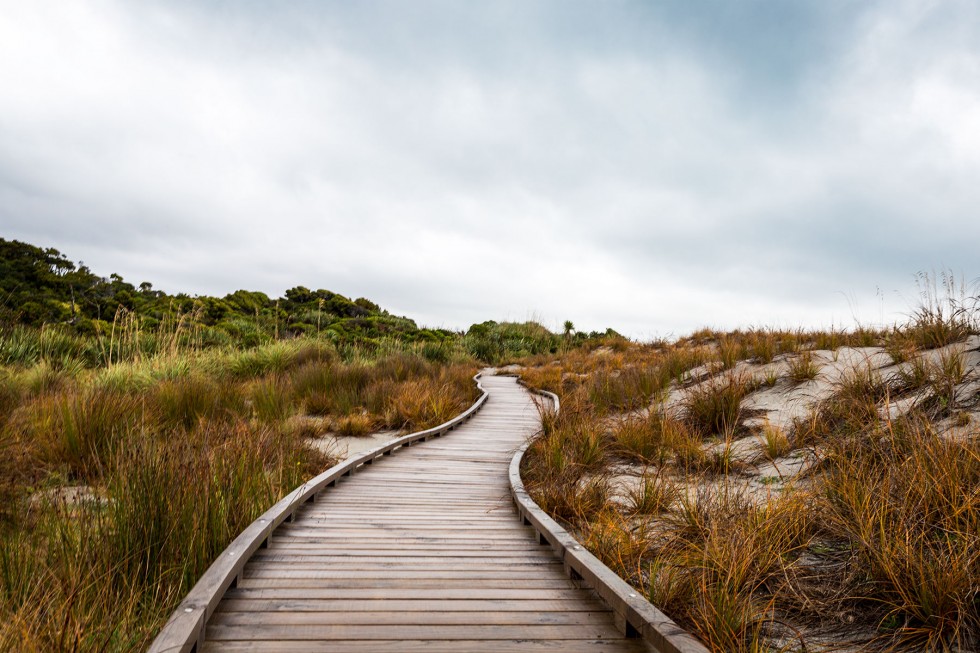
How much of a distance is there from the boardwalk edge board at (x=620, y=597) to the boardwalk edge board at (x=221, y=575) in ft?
5.92

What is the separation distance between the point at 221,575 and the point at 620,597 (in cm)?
194

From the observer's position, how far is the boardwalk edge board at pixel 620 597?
229 cm

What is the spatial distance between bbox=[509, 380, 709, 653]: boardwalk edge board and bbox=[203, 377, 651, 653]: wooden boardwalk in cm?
7

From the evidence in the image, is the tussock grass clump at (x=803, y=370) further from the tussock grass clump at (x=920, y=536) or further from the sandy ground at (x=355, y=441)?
the sandy ground at (x=355, y=441)

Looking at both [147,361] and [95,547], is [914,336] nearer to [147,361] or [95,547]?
[95,547]

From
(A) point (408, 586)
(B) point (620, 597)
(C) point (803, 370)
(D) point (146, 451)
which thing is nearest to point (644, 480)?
(B) point (620, 597)

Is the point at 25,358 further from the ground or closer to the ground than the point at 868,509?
further from the ground

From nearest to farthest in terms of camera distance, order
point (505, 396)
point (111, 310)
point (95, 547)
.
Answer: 1. point (95, 547)
2. point (505, 396)
3. point (111, 310)

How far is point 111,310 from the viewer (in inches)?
842

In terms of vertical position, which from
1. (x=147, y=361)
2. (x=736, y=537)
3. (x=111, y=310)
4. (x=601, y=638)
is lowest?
(x=601, y=638)

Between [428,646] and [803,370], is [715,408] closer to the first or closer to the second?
[803,370]

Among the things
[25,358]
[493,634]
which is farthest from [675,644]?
[25,358]

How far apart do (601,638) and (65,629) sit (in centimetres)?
211

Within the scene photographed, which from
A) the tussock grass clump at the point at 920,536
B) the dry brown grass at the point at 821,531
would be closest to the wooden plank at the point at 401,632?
the dry brown grass at the point at 821,531
